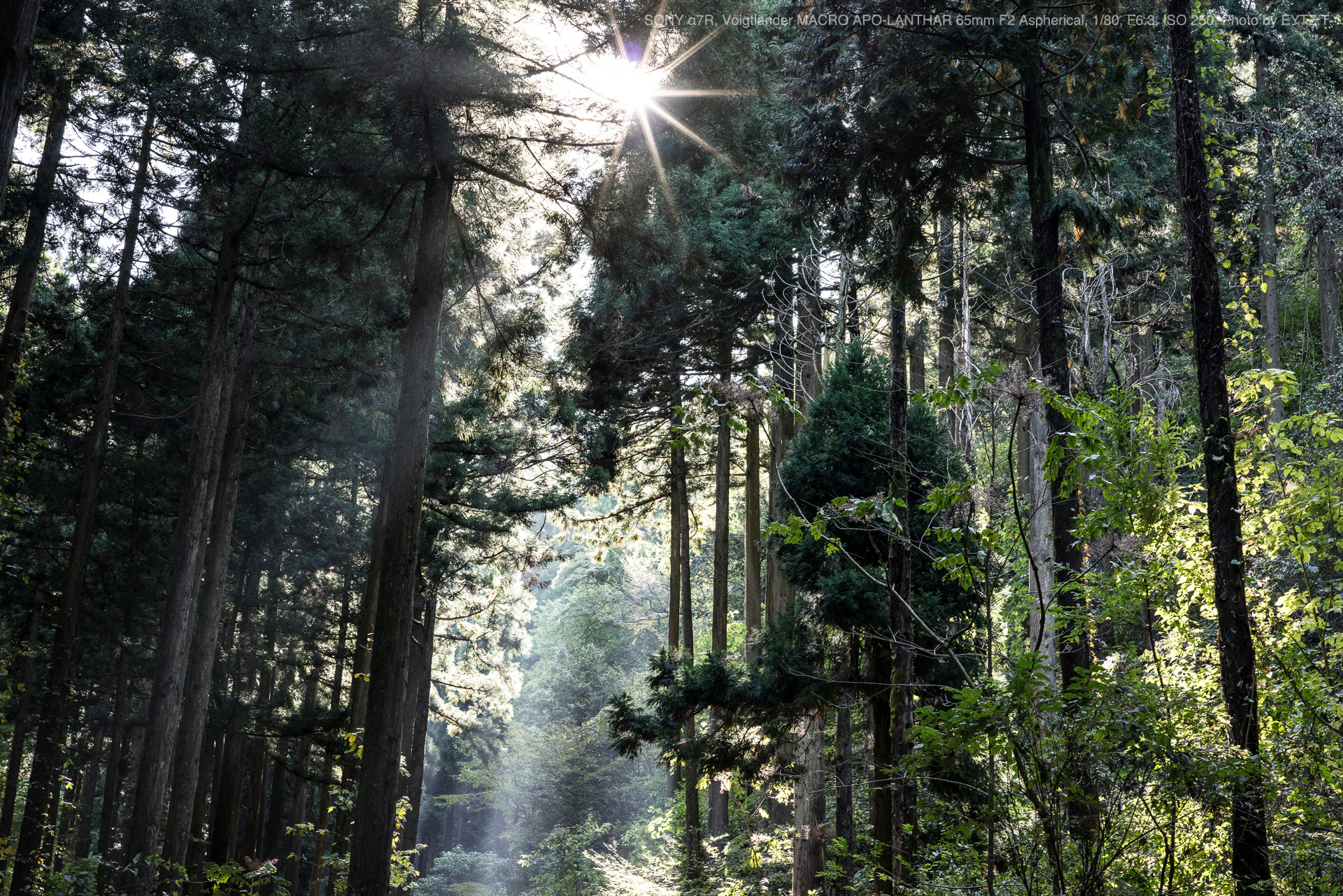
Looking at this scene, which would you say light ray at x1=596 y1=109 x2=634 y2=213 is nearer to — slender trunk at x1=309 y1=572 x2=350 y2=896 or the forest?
the forest

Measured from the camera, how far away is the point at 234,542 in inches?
790

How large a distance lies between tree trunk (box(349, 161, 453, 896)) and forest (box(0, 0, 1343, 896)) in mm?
43

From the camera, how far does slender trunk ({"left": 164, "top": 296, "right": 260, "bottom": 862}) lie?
11594mm

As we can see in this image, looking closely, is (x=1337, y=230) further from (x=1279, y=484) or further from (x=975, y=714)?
(x=975, y=714)

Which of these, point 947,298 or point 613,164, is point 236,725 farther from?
point 947,298

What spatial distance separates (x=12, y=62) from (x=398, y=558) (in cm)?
466

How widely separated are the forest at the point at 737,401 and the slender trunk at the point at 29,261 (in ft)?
0.30

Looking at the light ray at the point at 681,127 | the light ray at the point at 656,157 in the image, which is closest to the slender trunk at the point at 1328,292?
the light ray at the point at 681,127

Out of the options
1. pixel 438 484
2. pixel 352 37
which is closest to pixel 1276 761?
pixel 352 37

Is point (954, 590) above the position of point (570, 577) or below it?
below

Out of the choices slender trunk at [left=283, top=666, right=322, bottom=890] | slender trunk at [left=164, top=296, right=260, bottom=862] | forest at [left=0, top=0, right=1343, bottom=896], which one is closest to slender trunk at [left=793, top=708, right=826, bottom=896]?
forest at [left=0, top=0, right=1343, bottom=896]

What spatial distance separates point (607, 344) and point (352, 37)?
7800 millimetres

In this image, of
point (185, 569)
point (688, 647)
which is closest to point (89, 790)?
point (688, 647)

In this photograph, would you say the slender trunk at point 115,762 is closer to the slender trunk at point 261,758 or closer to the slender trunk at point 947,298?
the slender trunk at point 261,758
